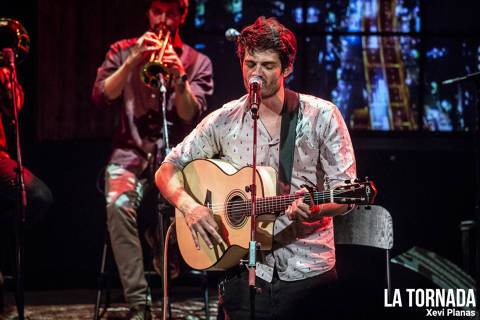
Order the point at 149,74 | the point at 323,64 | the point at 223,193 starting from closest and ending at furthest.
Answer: the point at 223,193 < the point at 149,74 < the point at 323,64

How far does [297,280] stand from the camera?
272cm

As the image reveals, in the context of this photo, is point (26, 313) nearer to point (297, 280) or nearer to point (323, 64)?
point (297, 280)

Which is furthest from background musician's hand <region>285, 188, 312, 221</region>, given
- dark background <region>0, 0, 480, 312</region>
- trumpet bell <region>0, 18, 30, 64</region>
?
dark background <region>0, 0, 480, 312</region>

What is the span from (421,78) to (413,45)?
1.13 feet

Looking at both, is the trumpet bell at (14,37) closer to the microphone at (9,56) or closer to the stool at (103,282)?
the microphone at (9,56)

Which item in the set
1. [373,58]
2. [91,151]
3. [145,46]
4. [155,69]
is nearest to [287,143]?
[155,69]

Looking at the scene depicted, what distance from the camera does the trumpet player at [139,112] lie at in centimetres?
377

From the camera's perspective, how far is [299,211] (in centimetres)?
254

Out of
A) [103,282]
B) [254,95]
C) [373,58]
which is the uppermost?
[373,58]

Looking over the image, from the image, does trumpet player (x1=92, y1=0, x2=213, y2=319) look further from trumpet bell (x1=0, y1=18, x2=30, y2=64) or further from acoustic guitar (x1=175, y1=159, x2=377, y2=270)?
acoustic guitar (x1=175, y1=159, x2=377, y2=270)

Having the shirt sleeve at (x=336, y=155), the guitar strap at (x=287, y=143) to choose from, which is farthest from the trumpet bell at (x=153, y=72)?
the shirt sleeve at (x=336, y=155)

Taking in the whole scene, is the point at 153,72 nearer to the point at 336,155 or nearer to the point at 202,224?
the point at 202,224

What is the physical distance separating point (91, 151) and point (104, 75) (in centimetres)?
126

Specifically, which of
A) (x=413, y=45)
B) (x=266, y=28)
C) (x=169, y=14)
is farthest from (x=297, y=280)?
(x=413, y=45)
